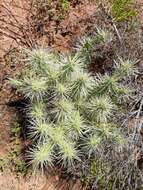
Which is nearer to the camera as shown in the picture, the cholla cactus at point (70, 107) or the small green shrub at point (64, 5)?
the cholla cactus at point (70, 107)

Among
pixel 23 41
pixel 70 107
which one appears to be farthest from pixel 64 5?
pixel 70 107

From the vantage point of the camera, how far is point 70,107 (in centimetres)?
443

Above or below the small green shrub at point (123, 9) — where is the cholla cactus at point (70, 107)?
below

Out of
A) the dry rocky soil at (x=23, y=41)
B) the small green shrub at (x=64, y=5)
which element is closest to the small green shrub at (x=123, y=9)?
the dry rocky soil at (x=23, y=41)

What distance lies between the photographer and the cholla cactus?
4.29m

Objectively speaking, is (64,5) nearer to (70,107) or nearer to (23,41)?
(23,41)

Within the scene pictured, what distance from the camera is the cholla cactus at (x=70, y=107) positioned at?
4293 millimetres

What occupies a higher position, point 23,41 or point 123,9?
point 123,9

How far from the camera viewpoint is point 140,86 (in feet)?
15.7

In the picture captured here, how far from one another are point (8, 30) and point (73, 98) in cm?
121

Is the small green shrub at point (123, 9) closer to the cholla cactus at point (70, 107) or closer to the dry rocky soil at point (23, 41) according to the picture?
the dry rocky soil at point (23, 41)

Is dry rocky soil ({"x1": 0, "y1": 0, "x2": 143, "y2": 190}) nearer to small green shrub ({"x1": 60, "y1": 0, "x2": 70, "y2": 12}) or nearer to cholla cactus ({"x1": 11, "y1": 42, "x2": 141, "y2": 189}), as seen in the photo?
small green shrub ({"x1": 60, "y1": 0, "x2": 70, "y2": 12})

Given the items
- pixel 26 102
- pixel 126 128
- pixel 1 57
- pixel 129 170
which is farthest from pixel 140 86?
pixel 1 57

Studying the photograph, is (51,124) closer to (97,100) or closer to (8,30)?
(97,100)
